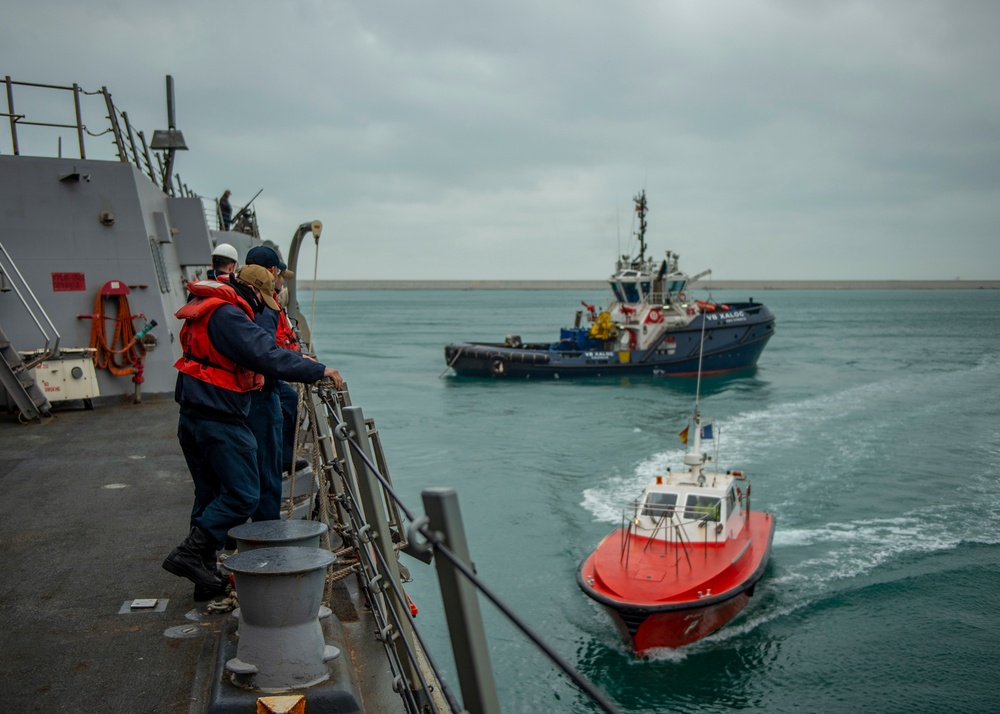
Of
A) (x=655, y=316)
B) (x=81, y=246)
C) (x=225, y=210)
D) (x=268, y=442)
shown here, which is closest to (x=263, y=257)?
(x=268, y=442)

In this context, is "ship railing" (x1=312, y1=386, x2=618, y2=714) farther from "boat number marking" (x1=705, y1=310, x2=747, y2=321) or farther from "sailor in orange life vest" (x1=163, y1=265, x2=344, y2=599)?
"boat number marking" (x1=705, y1=310, x2=747, y2=321)

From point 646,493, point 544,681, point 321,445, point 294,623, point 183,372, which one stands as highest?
point 183,372

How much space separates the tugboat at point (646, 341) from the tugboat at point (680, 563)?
78.1 feet

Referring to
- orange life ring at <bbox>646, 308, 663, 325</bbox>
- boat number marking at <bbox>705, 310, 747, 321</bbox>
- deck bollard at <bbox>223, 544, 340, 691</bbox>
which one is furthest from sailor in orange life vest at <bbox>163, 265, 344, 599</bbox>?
boat number marking at <bbox>705, 310, 747, 321</bbox>

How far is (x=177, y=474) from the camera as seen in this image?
6.77 m

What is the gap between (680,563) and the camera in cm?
1224

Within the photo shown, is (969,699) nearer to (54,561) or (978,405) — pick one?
(54,561)

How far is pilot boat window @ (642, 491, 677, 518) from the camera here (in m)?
13.1

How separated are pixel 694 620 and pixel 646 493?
2543mm

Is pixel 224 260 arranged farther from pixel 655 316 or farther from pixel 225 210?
pixel 655 316

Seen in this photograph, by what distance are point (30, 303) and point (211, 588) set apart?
8045 millimetres

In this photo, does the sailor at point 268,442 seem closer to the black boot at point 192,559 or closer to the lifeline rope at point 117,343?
the black boot at point 192,559

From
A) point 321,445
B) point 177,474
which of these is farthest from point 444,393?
point 321,445

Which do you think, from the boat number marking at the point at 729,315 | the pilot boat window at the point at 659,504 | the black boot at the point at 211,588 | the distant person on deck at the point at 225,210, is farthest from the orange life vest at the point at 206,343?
the boat number marking at the point at 729,315
